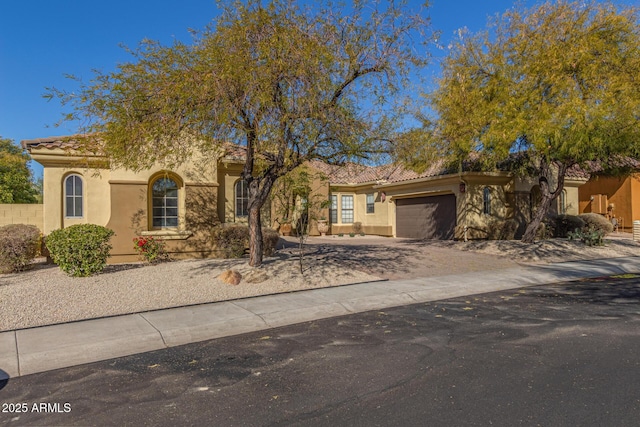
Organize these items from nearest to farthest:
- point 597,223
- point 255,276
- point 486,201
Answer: point 255,276 → point 486,201 → point 597,223

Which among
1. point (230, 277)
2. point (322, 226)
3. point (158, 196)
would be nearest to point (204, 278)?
point (230, 277)

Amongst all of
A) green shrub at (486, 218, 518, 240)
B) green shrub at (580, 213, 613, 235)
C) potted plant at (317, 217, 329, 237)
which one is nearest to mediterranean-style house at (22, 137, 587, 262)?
green shrub at (486, 218, 518, 240)

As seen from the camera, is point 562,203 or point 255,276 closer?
point 255,276

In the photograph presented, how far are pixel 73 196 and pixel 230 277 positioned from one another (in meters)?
7.80

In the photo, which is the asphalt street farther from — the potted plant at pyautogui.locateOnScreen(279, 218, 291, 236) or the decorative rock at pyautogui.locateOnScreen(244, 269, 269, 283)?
the potted plant at pyautogui.locateOnScreen(279, 218, 291, 236)

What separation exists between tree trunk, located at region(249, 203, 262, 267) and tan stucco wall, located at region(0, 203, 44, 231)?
8090mm

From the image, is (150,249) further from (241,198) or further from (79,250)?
(241,198)

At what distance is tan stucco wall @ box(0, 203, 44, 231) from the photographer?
1446 centimetres

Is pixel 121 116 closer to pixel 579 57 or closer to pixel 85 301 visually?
pixel 85 301

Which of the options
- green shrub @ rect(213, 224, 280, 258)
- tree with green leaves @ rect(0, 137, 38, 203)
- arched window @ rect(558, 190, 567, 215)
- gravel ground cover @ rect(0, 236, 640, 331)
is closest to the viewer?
gravel ground cover @ rect(0, 236, 640, 331)

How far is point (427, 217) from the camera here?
928 inches

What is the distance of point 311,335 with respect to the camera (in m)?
6.88

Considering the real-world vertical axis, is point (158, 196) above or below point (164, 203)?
above

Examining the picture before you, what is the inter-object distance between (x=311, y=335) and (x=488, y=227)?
53.6ft
